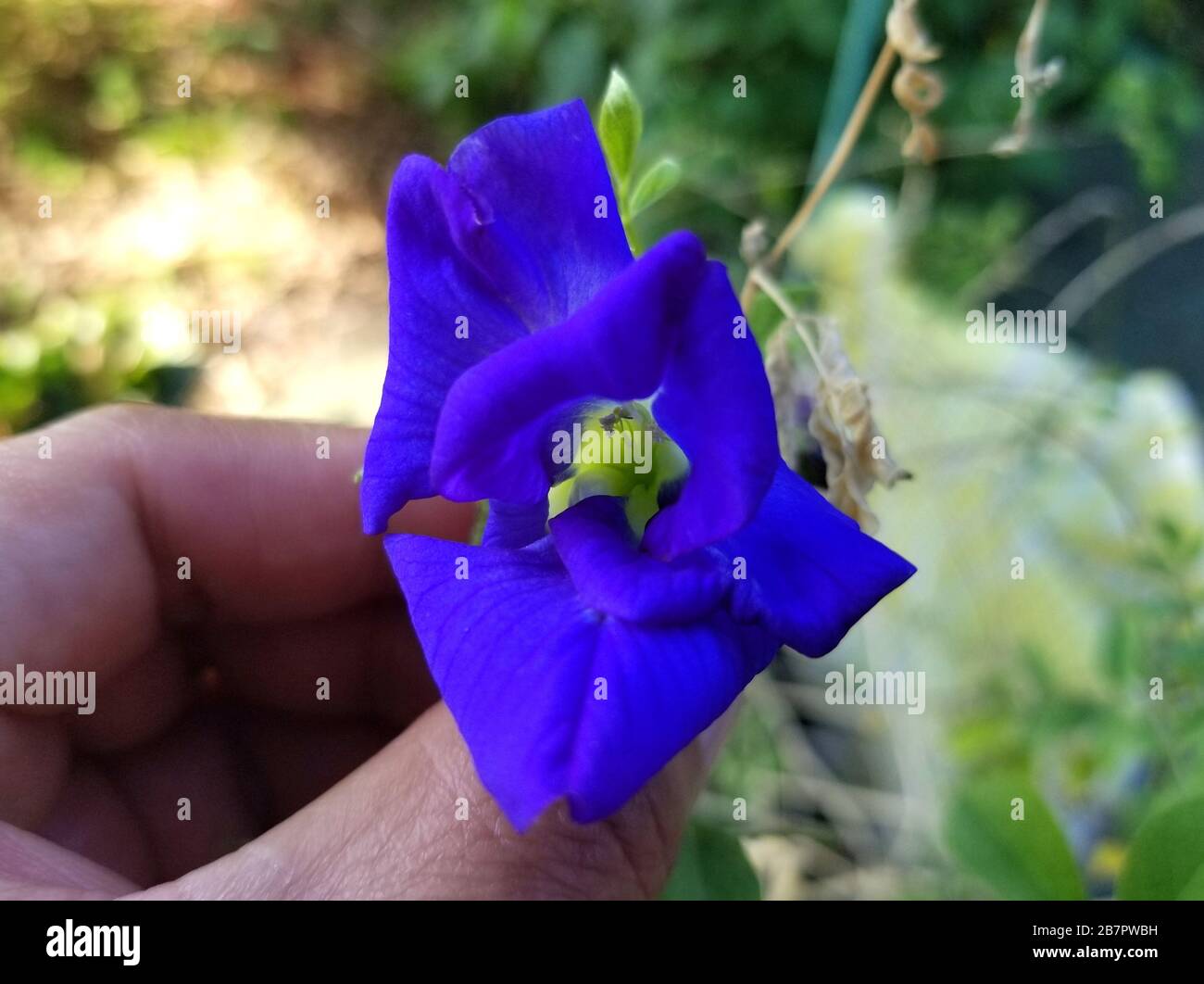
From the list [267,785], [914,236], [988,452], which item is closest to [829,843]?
[988,452]

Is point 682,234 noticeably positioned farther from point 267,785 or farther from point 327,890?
point 267,785

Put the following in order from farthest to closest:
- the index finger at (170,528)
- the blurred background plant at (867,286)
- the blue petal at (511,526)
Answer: the blurred background plant at (867,286) → the index finger at (170,528) → the blue petal at (511,526)

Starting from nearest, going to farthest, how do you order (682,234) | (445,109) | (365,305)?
1. (682,234)
2. (445,109)
3. (365,305)

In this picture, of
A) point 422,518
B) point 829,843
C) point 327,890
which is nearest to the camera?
point 327,890

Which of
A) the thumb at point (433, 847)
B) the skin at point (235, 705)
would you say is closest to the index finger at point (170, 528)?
the skin at point (235, 705)

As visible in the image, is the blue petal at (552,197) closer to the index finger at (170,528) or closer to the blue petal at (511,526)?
the blue petal at (511,526)

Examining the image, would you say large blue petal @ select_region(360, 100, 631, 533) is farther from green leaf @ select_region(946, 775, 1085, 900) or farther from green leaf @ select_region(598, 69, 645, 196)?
green leaf @ select_region(946, 775, 1085, 900)
